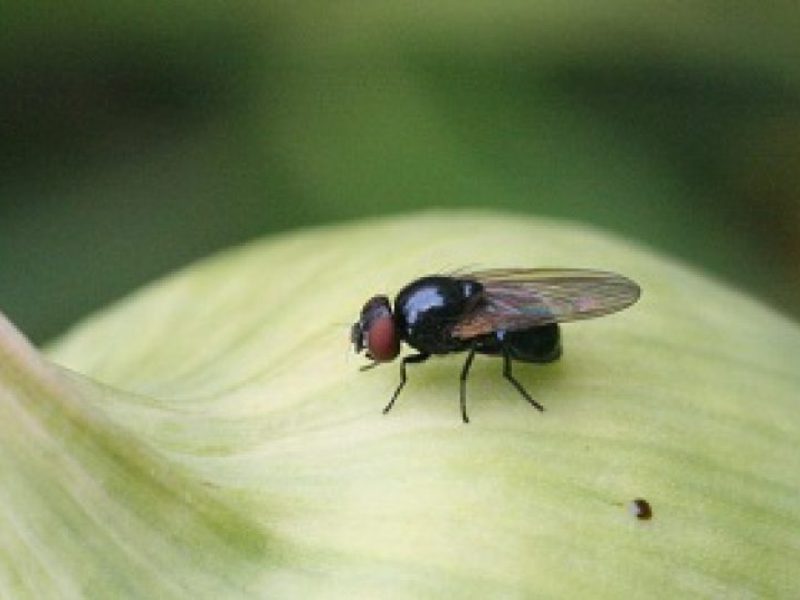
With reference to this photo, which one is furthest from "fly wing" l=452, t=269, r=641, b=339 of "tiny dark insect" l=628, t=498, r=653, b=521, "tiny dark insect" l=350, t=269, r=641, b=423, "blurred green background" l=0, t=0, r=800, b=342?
"blurred green background" l=0, t=0, r=800, b=342

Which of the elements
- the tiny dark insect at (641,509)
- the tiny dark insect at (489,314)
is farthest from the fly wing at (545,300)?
the tiny dark insect at (641,509)

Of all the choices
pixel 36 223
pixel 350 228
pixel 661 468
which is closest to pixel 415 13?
pixel 36 223

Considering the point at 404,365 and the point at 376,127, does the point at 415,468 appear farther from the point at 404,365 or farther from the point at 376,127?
the point at 376,127

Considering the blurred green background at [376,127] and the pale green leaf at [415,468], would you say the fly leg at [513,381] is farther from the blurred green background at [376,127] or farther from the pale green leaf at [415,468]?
the blurred green background at [376,127]

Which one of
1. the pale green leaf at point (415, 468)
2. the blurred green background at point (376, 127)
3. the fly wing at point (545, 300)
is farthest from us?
the blurred green background at point (376, 127)

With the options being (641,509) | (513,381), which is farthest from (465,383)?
(641,509)

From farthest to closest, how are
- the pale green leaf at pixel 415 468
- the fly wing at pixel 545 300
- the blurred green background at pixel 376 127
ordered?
1. the blurred green background at pixel 376 127
2. the fly wing at pixel 545 300
3. the pale green leaf at pixel 415 468

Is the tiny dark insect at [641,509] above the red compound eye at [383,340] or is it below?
below

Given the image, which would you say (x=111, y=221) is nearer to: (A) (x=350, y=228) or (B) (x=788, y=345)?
(A) (x=350, y=228)
